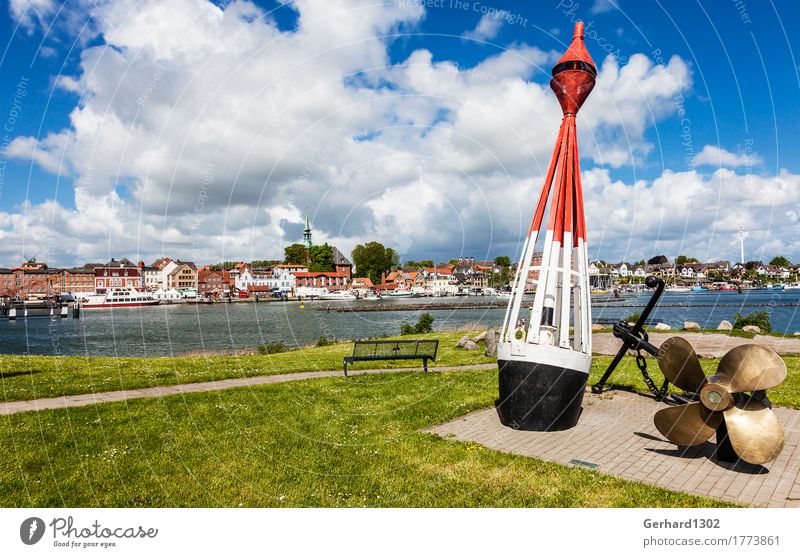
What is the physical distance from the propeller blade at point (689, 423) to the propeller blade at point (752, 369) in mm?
535

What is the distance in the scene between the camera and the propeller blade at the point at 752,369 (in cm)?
722

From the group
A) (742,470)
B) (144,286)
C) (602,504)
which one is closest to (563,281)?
(742,470)

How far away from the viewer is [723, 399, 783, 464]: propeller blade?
6.80 metres

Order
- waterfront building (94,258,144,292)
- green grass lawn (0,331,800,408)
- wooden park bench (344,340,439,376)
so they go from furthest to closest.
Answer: waterfront building (94,258,144,292), wooden park bench (344,340,439,376), green grass lawn (0,331,800,408)

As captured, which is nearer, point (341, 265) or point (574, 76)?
point (574, 76)

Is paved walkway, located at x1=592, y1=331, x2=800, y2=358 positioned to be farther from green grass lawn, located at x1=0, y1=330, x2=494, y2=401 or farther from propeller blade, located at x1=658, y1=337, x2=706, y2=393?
propeller blade, located at x1=658, y1=337, x2=706, y2=393

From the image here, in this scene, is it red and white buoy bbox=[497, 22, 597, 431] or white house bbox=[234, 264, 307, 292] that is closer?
red and white buoy bbox=[497, 22, 597, 431]

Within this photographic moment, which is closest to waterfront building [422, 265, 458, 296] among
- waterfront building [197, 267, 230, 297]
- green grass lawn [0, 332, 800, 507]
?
waterfront building [197, 267, 230, 297]

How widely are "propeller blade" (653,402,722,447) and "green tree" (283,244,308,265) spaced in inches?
5129

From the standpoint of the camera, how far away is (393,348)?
15961 millimetres

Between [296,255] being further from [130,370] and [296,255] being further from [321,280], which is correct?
[130,370]

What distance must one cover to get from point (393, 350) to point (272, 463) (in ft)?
29.1
